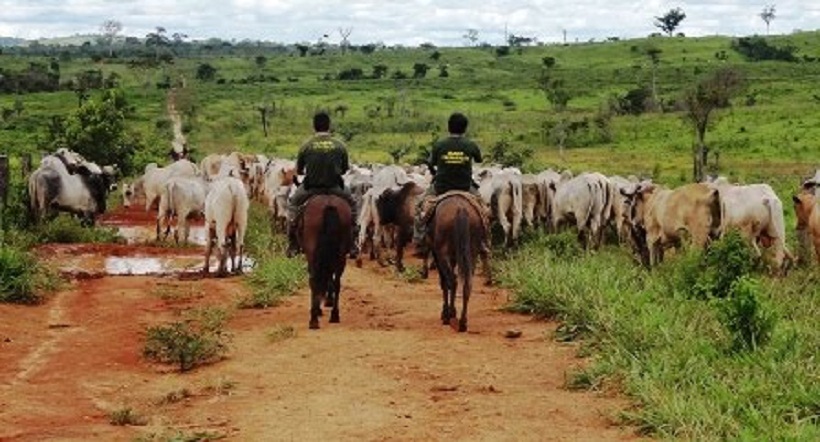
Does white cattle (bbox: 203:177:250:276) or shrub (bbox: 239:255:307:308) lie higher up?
white cattle (bbox: 203:177:250:276)

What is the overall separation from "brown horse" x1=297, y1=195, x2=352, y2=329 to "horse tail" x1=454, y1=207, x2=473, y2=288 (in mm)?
1196

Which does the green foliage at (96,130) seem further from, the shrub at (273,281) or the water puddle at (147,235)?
the shrub at (273,281)

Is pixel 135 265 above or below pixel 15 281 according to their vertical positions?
below

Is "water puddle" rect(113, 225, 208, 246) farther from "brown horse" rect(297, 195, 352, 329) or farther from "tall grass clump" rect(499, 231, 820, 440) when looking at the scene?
"tall grass clump" rect(499, 231, 820, 440)

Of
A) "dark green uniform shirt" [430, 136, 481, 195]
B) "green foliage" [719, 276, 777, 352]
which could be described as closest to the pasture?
"green foliage" [719, 276, 777, 352]

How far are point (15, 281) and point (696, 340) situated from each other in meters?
8.57

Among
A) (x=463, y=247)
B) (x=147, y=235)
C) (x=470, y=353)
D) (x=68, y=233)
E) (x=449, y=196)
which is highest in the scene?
(x=449, y=196)

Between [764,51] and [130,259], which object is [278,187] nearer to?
[130,259]

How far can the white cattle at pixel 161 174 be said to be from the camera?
2430cm

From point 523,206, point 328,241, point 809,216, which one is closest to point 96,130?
point 523,206

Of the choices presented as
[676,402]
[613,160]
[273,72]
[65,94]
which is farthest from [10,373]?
[273,72]

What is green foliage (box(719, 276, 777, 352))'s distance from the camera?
8.64 metres

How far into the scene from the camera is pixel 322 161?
11930mm

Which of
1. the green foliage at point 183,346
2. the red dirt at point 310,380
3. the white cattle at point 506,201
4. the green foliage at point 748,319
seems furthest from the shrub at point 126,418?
the white cattle at point 506,201
